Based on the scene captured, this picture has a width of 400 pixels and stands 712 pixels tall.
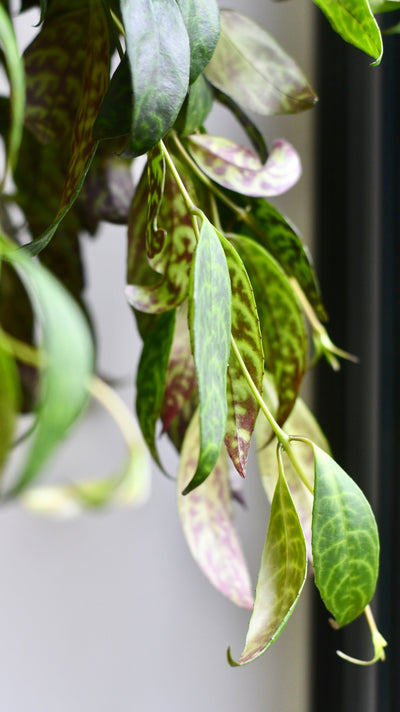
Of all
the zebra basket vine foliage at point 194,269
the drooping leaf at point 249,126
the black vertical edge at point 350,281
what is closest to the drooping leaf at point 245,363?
the zebra basket vine foliage at point 194,269

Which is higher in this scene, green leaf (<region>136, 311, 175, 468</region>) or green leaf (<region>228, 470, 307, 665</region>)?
green leaf (<region>136, 311, 175, 468</region>)

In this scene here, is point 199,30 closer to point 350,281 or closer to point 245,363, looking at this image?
point 245,363

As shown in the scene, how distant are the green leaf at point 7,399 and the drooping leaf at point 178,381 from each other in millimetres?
98

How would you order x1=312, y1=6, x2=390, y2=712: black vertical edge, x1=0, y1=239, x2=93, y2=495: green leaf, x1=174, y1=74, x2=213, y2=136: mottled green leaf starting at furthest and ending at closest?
1. x1=312, y1=6, x2=390, y2=712: black vertical edge
2. x1=174, y1=74, x2=213, y2=136: mottled green leaf
3. x1=0, y1=239, x2=93, y2=495: green leaf

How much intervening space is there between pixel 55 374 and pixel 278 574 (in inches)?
4.4

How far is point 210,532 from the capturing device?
0.29 metres

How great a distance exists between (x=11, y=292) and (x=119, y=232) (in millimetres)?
352

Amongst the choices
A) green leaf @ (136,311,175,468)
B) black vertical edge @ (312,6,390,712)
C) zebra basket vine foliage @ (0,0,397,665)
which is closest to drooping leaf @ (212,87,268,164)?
zebra basket vine foliage @ (0,0,397,665)

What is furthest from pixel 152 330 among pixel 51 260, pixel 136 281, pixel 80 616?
pixel 80 616

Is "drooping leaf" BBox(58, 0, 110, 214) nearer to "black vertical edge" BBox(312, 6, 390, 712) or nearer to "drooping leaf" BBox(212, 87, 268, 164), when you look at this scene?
"drooping leaf" BBox(212, 87, 268, 164)

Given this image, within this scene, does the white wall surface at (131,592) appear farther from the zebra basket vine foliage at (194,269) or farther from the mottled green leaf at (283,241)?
the mottled green leaf at (283,241)

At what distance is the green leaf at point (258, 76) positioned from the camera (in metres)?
0.30

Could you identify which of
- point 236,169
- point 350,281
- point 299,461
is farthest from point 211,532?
point 350,281

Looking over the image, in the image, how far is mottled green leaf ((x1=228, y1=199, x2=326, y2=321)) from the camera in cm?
29
